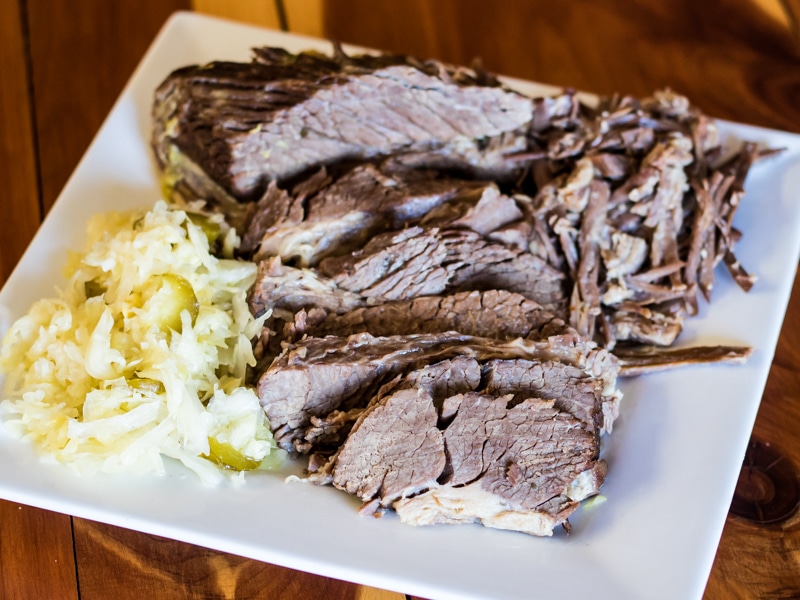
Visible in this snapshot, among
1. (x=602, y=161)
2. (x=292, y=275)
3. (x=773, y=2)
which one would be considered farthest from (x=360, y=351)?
(x=773, y=2)

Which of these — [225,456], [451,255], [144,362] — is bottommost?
[225,456]

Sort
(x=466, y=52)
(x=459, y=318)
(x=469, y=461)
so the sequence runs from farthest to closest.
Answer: (x=466, y=52), (x=459, y=318), (x=469, y=461)

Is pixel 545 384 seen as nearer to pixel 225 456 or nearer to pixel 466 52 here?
pixel 225 456

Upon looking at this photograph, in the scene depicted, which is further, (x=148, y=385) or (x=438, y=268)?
(x=438, y=268)

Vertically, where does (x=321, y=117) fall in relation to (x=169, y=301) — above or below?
above

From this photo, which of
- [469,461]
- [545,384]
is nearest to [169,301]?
[469,461]

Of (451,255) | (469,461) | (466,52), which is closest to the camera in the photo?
(469,461)

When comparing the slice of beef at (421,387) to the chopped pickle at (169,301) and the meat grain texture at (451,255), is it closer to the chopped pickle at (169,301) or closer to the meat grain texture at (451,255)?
the meat grain texture at (451,255)
